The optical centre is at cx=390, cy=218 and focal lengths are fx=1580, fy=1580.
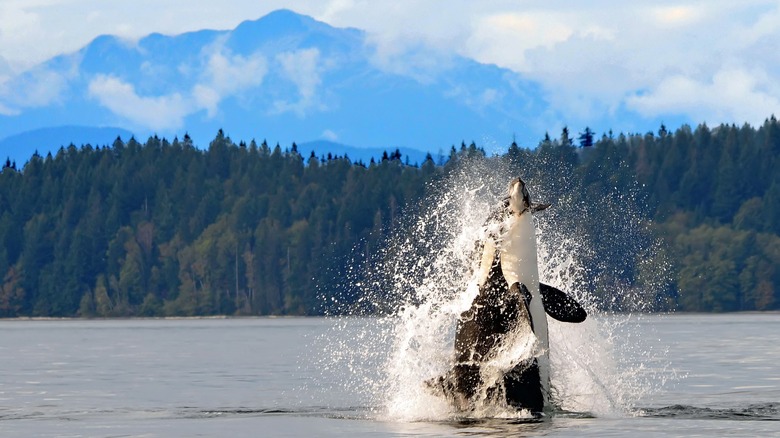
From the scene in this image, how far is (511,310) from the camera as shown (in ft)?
97.1

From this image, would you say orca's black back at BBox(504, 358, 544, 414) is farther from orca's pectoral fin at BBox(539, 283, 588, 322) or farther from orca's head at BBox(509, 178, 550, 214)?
orca's head at BBox(509, 178, 550, 214)

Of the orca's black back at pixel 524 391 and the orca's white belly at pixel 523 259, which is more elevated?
the orca's white belly at pixel 523 259

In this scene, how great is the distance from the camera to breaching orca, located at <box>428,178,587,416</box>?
96.2 feet

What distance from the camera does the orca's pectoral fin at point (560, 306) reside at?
29.3m

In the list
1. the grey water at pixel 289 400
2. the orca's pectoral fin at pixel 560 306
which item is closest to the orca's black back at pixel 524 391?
the grey water at pixel 289 400

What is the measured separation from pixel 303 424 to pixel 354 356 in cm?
3575

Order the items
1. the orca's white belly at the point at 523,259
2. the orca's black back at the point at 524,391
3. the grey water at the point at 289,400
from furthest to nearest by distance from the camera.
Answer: the orca's black back at the point at 524,391
the grey water at the point at 289,400
the orca's white belly at the point at 523,259

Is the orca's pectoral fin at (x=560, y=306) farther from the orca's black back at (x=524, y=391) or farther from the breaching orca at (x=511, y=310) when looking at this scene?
the orca's black back at (x=524, y=391)

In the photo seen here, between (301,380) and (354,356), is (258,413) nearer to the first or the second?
(301,380)

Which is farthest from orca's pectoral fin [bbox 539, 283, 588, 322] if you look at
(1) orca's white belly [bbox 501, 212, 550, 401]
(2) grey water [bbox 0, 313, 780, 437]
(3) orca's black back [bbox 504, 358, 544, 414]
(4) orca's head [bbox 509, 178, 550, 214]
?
(2) grey water [bbox 0, 313, 780, 437]

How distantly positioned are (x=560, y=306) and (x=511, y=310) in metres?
0.93

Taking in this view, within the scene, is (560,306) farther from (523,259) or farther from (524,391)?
(524,391)

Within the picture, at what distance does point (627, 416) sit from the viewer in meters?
31.8

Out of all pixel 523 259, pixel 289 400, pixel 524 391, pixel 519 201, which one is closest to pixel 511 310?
pixel 523 259
